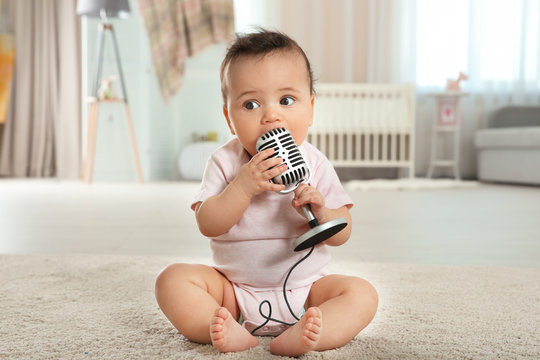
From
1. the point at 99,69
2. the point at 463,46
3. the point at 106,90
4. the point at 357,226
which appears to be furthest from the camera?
the point at 463,46

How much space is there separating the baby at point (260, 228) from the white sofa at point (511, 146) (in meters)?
2.93

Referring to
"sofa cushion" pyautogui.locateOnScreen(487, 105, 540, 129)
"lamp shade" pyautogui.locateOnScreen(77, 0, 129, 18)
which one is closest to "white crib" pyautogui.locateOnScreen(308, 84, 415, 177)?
"sofa cushion" pyautogui.locateOnScreen(487, 105, 540, 129)

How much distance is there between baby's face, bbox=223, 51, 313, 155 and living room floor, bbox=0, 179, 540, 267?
566mm

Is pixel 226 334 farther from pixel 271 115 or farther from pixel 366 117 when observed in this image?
pixel 366 117

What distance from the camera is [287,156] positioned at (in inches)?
23.6

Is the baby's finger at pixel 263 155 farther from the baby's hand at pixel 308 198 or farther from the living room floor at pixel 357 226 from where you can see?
the living room floor at pixel 357 226

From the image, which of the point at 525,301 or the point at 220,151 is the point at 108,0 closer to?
the point at 220,151

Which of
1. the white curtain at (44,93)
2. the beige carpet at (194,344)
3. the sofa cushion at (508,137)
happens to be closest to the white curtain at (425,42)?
the sofa cushion at (508,137)

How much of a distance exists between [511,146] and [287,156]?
10.4ft

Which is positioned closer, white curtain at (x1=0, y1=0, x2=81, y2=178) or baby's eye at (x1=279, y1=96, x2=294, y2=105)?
baby's eye at (x1=279, y1=96, x2=294, y2=105)

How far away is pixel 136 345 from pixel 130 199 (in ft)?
6.15

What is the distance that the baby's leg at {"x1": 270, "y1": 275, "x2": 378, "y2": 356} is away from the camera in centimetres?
56

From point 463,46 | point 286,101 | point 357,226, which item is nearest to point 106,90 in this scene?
point 357,226

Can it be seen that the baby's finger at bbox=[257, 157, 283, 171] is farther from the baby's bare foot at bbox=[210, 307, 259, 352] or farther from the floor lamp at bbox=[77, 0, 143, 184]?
the floor lamp at bbox=[77, 0, 143, 184]
